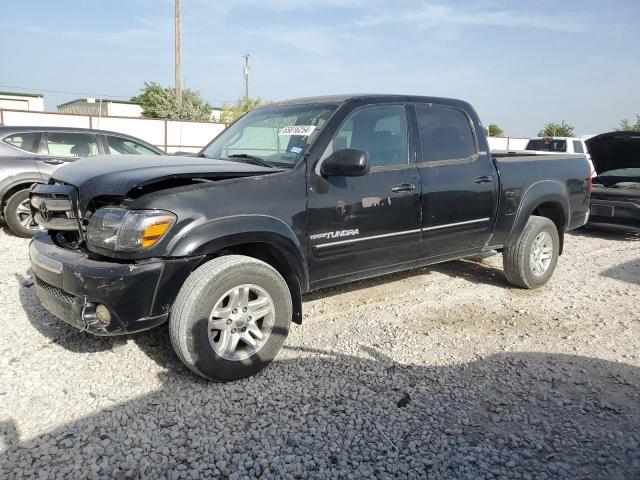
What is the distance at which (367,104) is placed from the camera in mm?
4078

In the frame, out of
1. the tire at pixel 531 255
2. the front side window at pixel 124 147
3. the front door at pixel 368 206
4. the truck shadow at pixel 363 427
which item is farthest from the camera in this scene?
the front side window at pixel 124 147

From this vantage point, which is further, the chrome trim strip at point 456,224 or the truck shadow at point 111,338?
the chrome trim strip at point 456,224

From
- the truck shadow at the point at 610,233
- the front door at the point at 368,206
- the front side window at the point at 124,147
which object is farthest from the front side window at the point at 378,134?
the truck shadow at the point at 610,233

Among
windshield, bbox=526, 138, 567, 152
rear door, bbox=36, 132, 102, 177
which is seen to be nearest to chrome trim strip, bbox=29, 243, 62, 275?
rear door, bbox=36, 132, 102, 177

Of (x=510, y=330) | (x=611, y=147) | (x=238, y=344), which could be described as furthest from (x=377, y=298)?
(x=611, y=147)

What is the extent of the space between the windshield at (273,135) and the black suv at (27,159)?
4.00 meters

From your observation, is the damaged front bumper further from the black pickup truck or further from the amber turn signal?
the amber turn signal

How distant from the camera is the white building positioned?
36.8m

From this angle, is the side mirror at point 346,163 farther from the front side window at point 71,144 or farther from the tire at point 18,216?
the front side window at point 71,144

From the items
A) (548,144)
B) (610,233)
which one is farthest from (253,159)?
(548,144)

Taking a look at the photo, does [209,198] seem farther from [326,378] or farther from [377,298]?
[377,298]

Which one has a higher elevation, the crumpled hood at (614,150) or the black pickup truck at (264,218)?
the crumpled hood at (614,150)

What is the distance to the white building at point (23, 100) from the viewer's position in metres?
36.8

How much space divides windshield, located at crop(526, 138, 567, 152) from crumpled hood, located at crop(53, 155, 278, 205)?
1575cm
